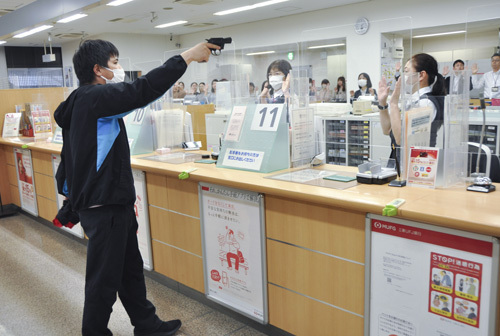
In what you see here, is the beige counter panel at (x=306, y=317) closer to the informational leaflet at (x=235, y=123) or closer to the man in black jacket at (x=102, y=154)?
the man in black jacket at (x=102, y=154)

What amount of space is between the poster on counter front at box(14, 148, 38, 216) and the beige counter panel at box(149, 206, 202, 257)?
8.22 ft

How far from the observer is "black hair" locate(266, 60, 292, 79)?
2594 millimetres

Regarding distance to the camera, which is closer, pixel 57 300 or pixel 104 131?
pixel 104 131

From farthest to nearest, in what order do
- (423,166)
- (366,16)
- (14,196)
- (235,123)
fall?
(366,16)
(14,196)
(235,123)
(423,166)

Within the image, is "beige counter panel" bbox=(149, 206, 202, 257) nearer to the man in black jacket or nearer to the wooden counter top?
the wooden counter top

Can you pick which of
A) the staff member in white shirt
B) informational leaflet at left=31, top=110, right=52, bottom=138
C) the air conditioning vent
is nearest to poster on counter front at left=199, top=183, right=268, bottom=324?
the staff member in white shirt

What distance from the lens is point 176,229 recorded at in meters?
2.93

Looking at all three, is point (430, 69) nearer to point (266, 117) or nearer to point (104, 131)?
point (266, 117)

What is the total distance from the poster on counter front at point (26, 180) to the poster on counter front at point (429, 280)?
14.2 feet

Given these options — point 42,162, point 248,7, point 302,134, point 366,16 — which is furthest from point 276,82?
point 366,16

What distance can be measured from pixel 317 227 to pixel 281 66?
3.57 feet

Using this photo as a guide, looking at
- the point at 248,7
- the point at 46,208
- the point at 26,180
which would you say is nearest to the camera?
the point at 46,208

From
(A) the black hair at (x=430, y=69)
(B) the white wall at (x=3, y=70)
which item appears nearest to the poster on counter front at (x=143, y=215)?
(A) the black hair at (x=430, y=69)

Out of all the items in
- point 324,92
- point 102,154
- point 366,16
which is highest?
point 366,16
